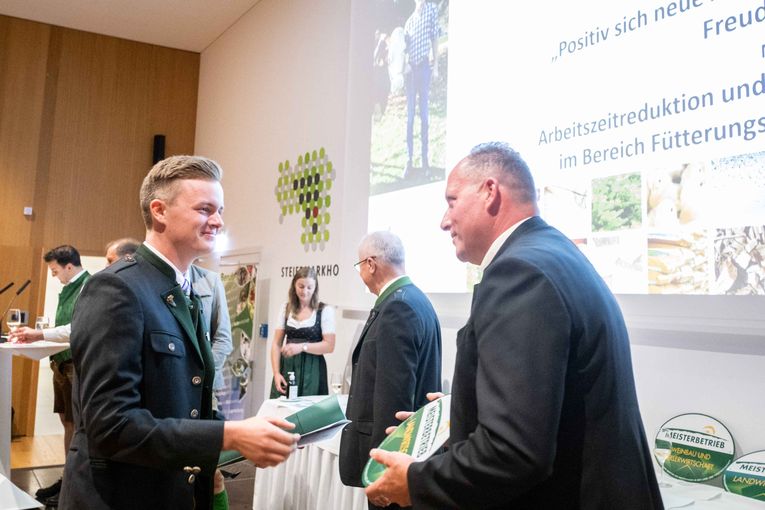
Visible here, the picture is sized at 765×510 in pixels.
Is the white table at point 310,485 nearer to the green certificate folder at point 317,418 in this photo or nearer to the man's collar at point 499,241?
the green certificate folder at point 317,418

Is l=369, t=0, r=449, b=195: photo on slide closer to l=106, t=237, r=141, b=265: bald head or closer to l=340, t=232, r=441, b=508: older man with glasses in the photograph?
l=340, t=232, r=441, b=508: older man with glasses

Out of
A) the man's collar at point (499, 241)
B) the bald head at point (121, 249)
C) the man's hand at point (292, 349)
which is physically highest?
the bald head at point (121, 249)

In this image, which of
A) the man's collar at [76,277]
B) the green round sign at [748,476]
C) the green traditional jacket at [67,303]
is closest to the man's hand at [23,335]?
the green traditional jacket at [67,303]

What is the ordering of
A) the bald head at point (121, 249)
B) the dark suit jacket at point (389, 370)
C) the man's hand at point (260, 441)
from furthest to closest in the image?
the bald head at point (121, 249)
the dark suit jacket at point (389, 370)
the man's hand at point (260, 441)

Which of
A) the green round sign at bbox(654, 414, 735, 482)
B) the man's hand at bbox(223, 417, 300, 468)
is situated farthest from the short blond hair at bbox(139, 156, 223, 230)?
the green round sign at bbox(654, 414, 735, 482)

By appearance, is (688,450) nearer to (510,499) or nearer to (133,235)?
(510,499)

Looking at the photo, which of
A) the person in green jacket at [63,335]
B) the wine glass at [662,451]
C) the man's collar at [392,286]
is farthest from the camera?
the person in green jacket at [63,335]

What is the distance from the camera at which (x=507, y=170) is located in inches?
57.1

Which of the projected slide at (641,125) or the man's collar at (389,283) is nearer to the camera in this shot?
the projected slide at (641,125)

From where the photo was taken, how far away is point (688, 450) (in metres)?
2.22

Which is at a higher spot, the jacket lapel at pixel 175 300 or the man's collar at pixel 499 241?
the man's collar at pixel 499 241

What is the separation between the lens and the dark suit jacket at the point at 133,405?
129cm

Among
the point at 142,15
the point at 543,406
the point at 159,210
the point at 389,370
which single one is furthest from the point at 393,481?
the point at 142,15

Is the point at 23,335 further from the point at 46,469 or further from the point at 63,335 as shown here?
the point at 46,469
